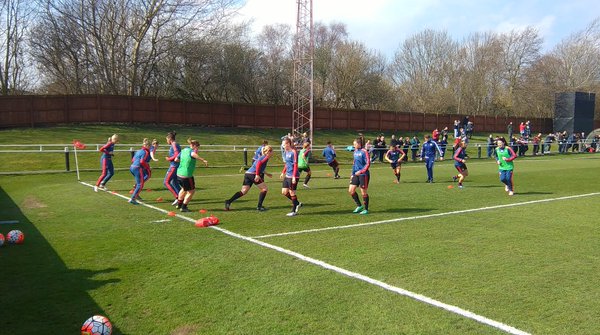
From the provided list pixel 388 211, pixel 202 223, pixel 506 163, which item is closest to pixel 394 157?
pixel 506 163

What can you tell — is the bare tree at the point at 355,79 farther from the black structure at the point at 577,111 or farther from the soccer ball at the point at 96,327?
the soccer ball at the point at 96,327

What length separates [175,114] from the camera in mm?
36094

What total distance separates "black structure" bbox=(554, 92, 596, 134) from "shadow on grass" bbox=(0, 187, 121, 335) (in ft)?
183

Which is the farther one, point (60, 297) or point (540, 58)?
point (540, 58)

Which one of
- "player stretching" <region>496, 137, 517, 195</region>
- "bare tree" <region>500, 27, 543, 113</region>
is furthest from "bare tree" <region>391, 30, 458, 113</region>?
"player stretching" <region>496, 137, 517, 195</region>

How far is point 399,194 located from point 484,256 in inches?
306

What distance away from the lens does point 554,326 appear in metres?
4.60

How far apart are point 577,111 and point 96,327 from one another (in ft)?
188

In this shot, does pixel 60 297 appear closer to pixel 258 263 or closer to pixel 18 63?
pixel 258 263

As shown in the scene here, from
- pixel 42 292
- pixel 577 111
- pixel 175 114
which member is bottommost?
pixel 42 292

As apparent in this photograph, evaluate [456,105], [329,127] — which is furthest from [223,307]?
[456,105]

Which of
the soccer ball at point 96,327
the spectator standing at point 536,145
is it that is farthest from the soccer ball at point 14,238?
the spectator standing at point 536,145

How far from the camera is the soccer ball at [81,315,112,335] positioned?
14.4 ft

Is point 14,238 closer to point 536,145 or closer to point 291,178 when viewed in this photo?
point 291,178
